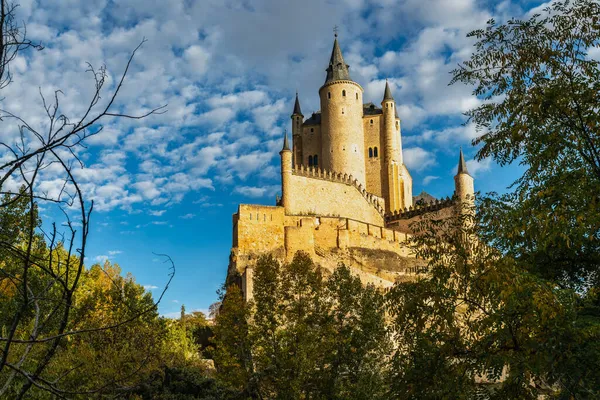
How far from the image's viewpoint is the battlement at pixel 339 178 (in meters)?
53.0

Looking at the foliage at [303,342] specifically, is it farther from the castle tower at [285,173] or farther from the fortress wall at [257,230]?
the castle tower at [285,173]

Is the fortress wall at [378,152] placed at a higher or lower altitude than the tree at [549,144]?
higher

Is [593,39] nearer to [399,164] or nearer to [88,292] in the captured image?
[88,292]

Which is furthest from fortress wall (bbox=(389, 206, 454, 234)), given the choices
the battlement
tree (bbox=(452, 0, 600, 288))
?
tree (bbox=(452, 0, 600, 288))

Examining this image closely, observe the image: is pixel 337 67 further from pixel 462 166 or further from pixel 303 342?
pixel 303 342

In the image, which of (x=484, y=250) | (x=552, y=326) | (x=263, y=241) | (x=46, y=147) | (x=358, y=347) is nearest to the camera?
→ (x=46, y=147)

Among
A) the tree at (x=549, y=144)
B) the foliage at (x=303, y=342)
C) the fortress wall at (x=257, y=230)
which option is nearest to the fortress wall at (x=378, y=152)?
the fortress wall at (x=257, y=230)

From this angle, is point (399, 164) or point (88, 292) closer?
point (88, 292)

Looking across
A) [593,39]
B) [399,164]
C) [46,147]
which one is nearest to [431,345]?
[593,39]

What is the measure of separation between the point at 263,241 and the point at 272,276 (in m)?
23.5

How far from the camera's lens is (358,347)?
19.5 m

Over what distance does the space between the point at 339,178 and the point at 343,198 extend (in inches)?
97.9

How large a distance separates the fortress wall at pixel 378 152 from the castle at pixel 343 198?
0.35 ft

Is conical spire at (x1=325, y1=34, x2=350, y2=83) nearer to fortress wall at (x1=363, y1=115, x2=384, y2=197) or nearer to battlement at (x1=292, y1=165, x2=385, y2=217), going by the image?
fortress wall at (x1=363, y1=115, x2=384, y2=197)
